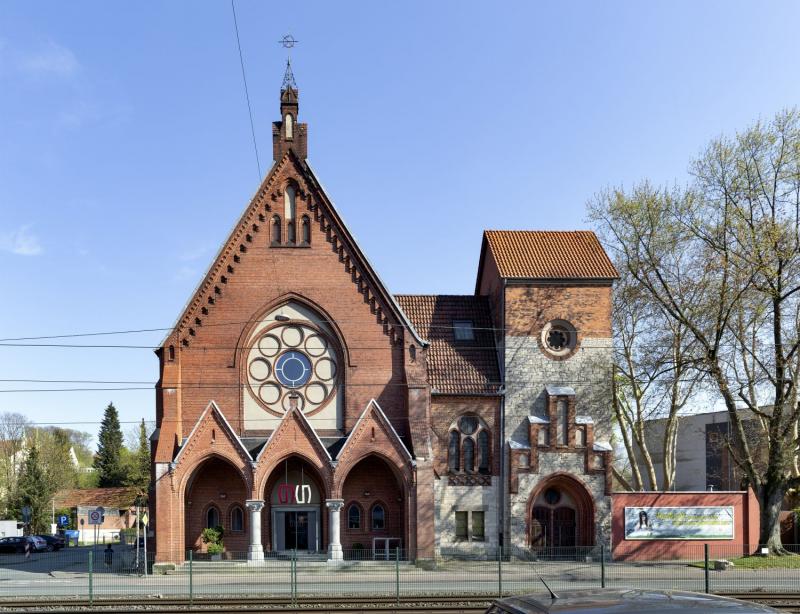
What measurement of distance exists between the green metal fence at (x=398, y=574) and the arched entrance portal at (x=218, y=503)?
93 centimetres

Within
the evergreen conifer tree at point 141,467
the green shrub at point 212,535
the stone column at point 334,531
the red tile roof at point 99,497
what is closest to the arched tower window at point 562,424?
the stone column at point 334,531

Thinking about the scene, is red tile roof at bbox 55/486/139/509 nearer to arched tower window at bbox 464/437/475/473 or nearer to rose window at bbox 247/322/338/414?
rose window at bbox 247/322/338/414

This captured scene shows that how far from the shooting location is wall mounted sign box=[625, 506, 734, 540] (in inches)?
1352

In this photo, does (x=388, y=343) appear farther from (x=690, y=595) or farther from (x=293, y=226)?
(x=690, y=595)

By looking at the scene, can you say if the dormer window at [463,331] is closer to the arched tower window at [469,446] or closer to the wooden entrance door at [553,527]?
the arched tower window at [469,446]

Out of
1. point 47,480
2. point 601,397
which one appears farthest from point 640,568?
point 47,480

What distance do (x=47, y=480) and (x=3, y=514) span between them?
7.26 m

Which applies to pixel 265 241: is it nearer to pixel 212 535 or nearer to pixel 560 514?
Result: pixel 212 535

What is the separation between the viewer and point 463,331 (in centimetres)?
3856

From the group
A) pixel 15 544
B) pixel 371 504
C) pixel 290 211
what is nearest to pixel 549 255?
pixel 290 211

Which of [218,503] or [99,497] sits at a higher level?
[218,503]

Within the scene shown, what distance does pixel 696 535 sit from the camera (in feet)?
113

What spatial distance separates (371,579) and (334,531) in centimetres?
502

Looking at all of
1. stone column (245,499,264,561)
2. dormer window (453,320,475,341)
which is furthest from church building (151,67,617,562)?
dormer window (453,320,475,341)
